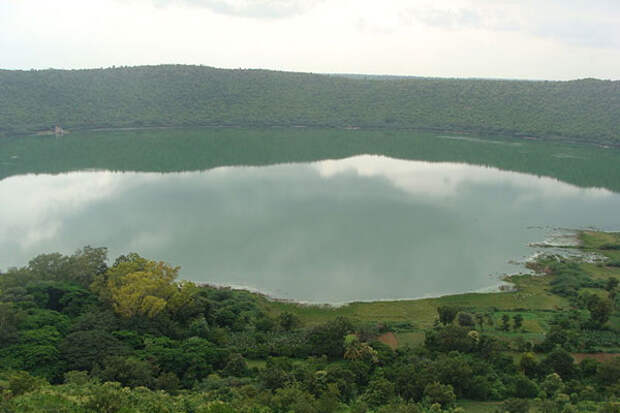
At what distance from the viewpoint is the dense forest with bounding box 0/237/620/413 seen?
1120 centimetres

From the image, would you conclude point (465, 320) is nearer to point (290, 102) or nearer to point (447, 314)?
point (447, 314)

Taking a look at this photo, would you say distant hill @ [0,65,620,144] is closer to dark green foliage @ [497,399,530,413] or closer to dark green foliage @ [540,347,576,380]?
dark green foliage @ [540,347,576,380]

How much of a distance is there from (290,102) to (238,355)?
7205 cm

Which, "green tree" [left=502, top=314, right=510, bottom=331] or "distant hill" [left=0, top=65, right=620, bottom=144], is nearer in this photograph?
"green tree" [left=502, top=314, right=510, bottom=331]

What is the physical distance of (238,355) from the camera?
14062 millimetres

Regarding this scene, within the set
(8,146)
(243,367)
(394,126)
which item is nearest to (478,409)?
(243,367)

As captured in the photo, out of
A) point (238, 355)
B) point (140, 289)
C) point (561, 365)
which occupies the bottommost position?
point (561, 365)

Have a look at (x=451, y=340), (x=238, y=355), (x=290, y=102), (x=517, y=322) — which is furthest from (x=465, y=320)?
(x=290, y=102)

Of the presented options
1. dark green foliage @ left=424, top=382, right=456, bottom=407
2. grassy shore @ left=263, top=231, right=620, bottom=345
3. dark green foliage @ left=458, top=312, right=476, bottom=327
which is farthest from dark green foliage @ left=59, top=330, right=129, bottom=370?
dark green foliage @ left=458, top=312, right=476, bottom=327

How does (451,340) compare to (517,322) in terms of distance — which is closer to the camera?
(451,340)

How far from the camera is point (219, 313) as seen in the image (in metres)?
17.4

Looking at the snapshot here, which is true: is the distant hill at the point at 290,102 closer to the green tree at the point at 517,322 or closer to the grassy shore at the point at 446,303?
the grassy shore at the point at 446,303

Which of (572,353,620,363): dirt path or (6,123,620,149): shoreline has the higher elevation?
(6,123,620,149): shoreline

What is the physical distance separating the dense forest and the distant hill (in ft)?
185
